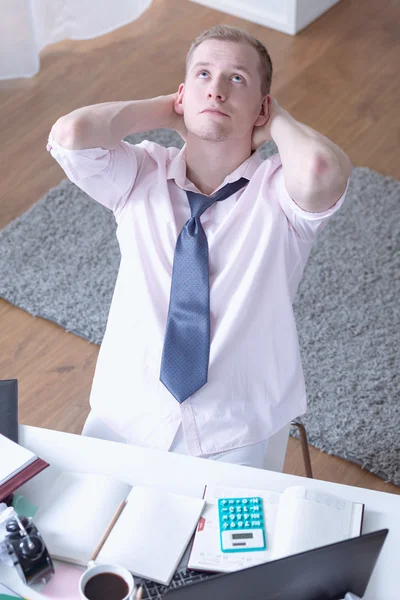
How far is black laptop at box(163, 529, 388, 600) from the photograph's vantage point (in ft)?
3.58

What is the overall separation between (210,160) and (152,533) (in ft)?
2.54

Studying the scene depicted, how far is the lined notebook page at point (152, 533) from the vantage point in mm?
1276

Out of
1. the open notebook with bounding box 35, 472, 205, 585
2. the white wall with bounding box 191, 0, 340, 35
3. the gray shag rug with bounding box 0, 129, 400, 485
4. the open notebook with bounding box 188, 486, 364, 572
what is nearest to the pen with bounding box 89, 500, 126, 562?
the open notebook with bounding box 35, 472, 205, 585

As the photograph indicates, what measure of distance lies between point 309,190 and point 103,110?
0.46 m

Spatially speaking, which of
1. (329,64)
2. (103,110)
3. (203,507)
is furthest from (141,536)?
(329,64)

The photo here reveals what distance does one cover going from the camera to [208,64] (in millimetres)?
1727

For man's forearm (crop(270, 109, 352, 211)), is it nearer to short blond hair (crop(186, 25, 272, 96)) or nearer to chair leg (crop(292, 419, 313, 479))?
short blond hair (crop(186, 25, 272, 96))

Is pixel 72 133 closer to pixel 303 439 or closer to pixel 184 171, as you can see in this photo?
pixel 184 171

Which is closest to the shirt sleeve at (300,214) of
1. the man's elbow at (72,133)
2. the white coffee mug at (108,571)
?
the man's elbow at (72,133)

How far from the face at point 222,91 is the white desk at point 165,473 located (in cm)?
63

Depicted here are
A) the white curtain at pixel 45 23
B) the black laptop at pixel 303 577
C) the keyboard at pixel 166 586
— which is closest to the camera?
the black laptop at pixel 303 577

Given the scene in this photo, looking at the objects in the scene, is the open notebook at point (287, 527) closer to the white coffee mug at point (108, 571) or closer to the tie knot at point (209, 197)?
the white coffee mug at point (108, 571)

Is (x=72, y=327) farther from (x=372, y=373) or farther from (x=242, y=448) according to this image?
(x=242, y=448)

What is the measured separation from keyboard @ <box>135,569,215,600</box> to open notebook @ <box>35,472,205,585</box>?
0.01 m
